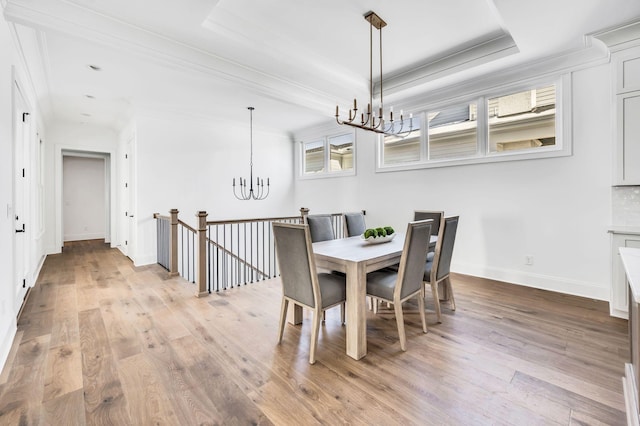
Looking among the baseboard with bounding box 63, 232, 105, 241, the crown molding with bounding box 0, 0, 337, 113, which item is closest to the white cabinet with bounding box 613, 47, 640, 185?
the crown molding with bounding box 0, 0, 337, 113

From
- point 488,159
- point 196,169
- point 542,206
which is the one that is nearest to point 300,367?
point 542,206

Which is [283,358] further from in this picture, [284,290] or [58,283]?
[58,283]

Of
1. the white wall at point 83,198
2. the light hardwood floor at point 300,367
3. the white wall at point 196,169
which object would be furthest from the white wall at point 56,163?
the light hardwood floor at point 300,367

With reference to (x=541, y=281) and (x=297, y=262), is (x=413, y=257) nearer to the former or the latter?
(x=297, y=262)

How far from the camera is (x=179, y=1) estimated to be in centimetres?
251

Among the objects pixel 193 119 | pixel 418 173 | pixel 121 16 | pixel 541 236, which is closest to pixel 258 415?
pixel 121 16

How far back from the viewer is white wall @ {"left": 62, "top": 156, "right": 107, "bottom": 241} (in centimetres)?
742

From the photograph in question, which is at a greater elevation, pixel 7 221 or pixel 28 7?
pixel 28 7

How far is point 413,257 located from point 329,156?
439 centimetres

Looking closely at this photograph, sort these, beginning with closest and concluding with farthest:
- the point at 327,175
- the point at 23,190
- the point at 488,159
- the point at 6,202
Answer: the point at 6,202 < the point at 23,190 < the point at 488,159 < the point at 327,175

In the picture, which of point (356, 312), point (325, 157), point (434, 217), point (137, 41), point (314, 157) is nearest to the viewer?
point (356, 312)

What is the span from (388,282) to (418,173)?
9.13ft

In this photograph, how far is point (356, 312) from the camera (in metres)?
2.16

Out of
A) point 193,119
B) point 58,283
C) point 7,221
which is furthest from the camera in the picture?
point 193,119
